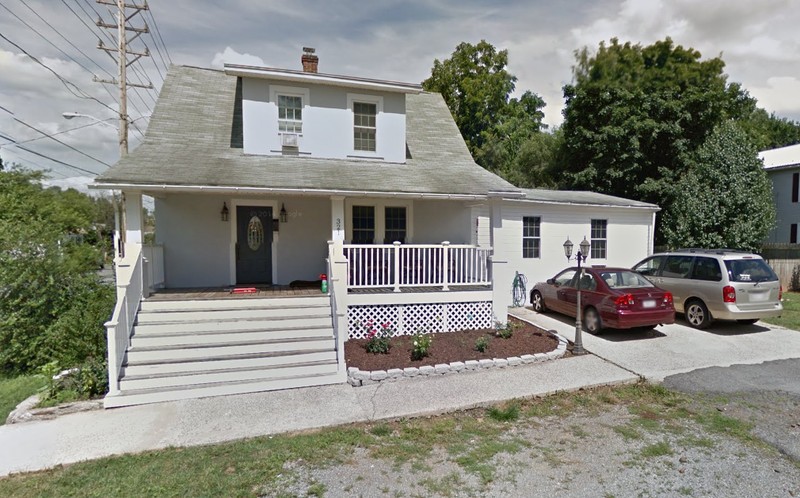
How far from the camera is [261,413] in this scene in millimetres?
5043

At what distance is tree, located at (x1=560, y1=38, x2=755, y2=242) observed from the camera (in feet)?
59.8

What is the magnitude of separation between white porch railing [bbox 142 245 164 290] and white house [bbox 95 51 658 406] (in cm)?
7

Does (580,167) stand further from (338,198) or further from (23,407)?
(23,407)

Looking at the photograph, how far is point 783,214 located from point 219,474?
2830cm

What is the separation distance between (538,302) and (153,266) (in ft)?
31.3

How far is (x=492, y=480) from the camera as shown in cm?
352

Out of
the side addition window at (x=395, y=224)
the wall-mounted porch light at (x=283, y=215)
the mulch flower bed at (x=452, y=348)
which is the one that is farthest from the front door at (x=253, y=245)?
the mulch flower bed at (x=452, y=348)

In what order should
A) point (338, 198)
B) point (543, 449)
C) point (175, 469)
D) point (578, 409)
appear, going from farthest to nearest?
point (338, 198)
point (578, 409)
point (543, 449)
point (175, 469)

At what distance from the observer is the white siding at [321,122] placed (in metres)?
9.53

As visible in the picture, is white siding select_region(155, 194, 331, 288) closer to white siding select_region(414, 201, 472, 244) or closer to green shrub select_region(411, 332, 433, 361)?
white siding select_region(414, 201, 472, 244)

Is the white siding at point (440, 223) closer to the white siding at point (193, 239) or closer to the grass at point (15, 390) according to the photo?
the white siding at point (193, 239)

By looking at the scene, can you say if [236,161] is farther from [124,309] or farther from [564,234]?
[564,234]

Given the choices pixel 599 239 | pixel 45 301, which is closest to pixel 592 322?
pixel 599 239

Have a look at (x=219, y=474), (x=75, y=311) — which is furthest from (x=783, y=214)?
(x=75, y=311)
